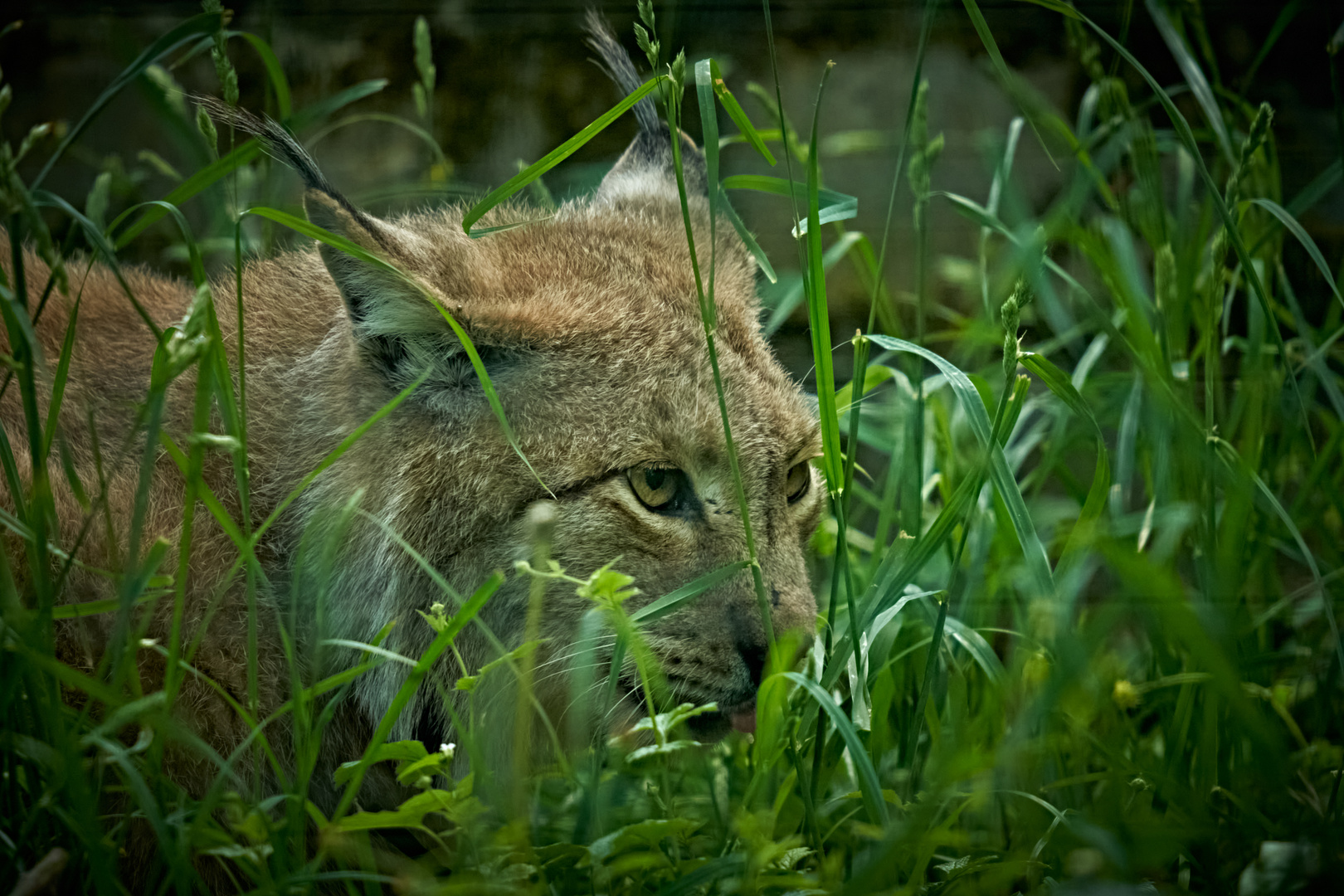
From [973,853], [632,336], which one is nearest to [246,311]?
[632,336]

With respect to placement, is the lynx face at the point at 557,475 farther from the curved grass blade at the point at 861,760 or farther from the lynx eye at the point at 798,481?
the curved grass blade at the point at 861,760

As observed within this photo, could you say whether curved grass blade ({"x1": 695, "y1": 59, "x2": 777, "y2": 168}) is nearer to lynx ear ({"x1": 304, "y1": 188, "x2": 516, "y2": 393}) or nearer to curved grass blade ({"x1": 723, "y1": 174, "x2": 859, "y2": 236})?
curved grass blade ({"x1": 723, "y1": 174, "x2": 859, "y2": 236})

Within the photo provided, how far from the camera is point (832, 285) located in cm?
379

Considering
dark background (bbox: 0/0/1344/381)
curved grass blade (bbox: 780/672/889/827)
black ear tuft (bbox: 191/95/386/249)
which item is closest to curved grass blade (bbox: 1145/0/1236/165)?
dark background (bbox: 0/0/1344/381)

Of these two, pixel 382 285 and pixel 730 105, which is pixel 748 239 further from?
pixel 382 285

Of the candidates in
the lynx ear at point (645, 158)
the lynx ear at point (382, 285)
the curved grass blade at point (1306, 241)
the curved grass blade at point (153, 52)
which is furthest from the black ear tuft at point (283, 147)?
the curved grass blade at point (1306, 241)

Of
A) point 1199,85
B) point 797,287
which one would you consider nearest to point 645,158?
point 797,287

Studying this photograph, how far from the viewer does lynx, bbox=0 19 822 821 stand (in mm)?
1723

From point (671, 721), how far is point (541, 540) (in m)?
0.32

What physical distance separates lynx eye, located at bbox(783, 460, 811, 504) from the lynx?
0.13 m

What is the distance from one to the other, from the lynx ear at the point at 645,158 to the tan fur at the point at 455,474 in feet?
1.96

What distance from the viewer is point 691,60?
326cm

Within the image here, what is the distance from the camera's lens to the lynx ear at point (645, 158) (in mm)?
2352

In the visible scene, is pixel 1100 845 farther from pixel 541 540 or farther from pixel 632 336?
pixel 632 336
